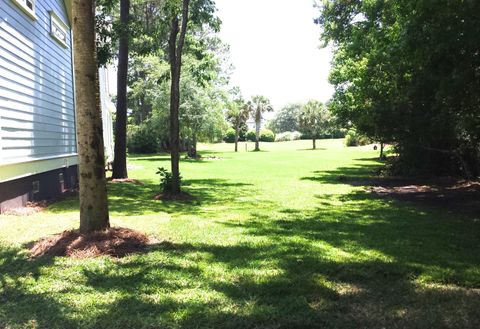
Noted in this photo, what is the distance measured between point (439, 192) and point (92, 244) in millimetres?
9550

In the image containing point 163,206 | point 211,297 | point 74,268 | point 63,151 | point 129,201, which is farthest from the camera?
point 63,151

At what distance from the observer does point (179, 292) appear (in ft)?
13.8

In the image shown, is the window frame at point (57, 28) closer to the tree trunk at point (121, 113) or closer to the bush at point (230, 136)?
the tree trunk at point (121, 113)

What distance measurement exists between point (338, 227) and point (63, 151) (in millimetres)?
8519

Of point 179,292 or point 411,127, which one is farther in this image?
point 411,127

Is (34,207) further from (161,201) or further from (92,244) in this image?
(92,244)

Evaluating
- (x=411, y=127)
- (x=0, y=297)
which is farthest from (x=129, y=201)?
(x=411, y=127)

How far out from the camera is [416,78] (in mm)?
10258

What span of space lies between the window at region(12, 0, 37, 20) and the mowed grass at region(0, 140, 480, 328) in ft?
13.9

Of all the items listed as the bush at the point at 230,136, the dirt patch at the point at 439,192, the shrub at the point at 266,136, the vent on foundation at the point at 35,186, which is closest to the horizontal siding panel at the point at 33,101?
the vent on foundation at the point at 35,186

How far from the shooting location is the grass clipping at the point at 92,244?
5.44 m

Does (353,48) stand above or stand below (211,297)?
above

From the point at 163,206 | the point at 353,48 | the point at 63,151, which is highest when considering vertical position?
the point at 353,48

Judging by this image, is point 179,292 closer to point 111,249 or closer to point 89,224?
point 111,249
